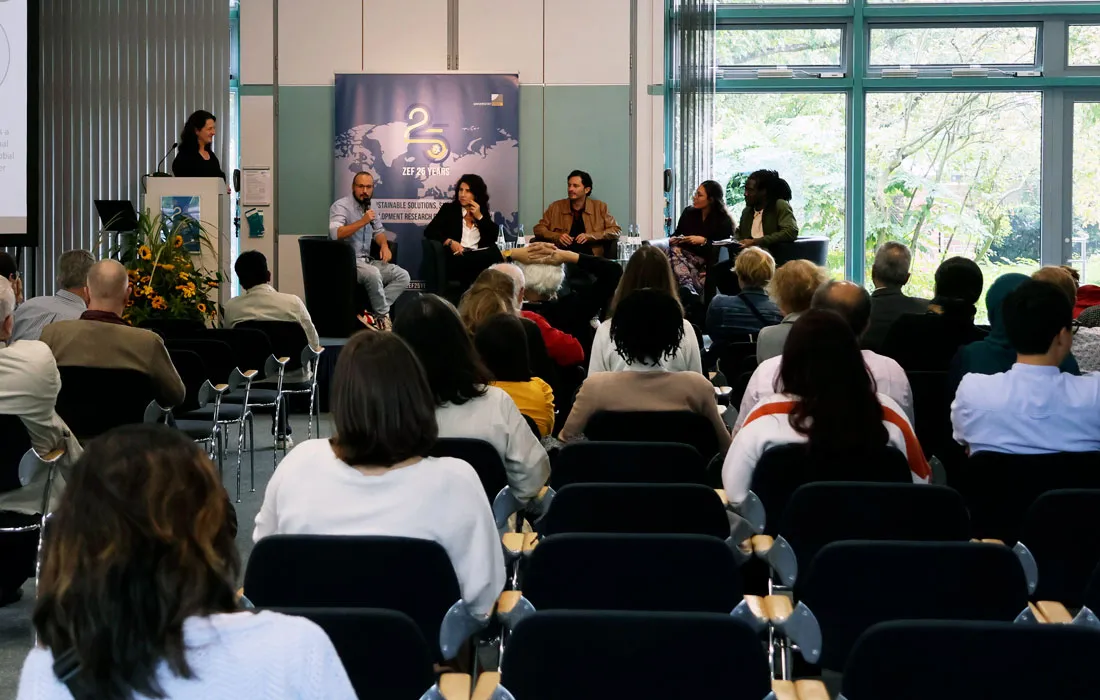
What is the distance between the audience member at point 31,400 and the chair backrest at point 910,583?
2716 millimetres

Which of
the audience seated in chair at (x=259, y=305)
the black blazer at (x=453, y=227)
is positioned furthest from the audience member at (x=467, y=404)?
the black blazer at (x=453, y=227)

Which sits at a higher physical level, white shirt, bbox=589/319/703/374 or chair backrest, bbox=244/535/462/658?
white shirt, bbox=589/319/703/374

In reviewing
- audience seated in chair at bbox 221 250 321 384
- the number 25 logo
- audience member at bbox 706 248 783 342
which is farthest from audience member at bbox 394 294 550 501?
the number 25 logo

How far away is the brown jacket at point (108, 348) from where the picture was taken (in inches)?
201

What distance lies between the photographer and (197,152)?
10.3 meters

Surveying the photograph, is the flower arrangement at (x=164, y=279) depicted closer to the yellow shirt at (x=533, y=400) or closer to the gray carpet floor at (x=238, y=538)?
the gray carpet floor at (x=238, y=538)

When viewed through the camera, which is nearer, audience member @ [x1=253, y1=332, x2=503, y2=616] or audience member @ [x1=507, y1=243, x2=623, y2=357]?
audience member @ [x1=253, y1=332, x2=503, y2=616]

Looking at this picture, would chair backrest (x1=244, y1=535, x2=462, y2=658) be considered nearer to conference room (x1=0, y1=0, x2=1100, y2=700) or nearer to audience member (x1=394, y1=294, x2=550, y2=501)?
conference room (x1=0, y1=0, x2=1100, y2=700)

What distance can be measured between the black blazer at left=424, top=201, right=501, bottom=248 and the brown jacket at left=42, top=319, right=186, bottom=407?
5478mm

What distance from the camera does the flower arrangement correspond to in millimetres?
8430

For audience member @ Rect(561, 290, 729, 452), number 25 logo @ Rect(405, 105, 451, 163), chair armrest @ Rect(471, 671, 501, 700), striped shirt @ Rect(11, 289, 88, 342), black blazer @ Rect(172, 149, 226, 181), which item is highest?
number 25 logo @ Rect(405, 105, 451, 163)

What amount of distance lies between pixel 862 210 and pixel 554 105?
321 cm

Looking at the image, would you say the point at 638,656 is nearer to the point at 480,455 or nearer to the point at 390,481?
the point at 390,481

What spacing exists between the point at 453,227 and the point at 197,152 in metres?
2.10
